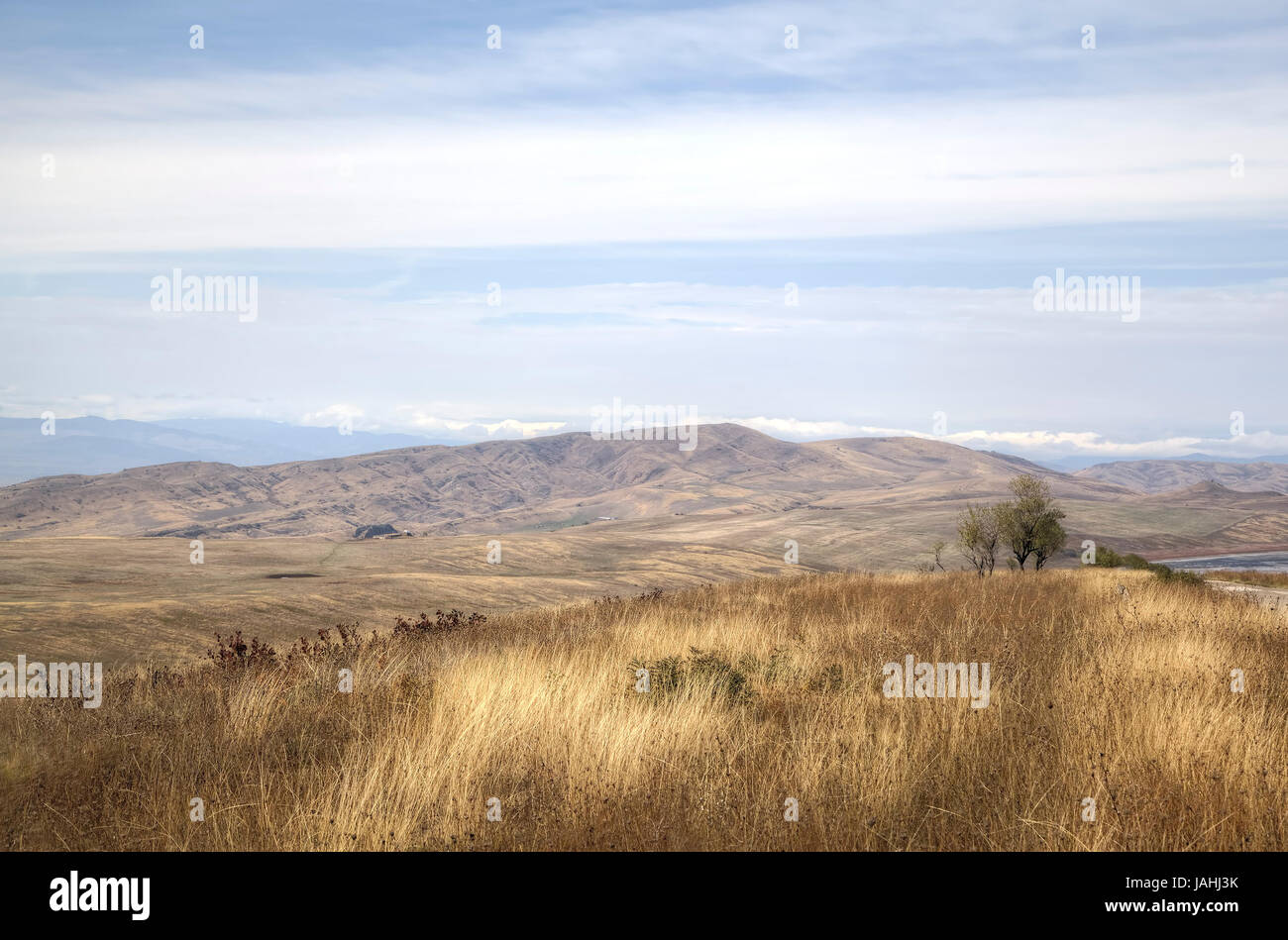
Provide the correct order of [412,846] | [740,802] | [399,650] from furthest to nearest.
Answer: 1. [399,650]
2. [740,802]
3. [412,846]

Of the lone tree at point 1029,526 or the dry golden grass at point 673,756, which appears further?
the lone tree at point 1029,526

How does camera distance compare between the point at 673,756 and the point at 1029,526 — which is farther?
the point at 1029,526

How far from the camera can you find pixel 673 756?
6312 millimetres

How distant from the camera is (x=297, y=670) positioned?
9906 millimetres

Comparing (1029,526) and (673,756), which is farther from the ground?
(673,756)

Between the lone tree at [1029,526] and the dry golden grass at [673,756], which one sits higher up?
the dry golden grass at [673,756]

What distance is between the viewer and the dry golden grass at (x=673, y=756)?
5125 mm

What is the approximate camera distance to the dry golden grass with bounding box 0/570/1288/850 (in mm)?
5125
